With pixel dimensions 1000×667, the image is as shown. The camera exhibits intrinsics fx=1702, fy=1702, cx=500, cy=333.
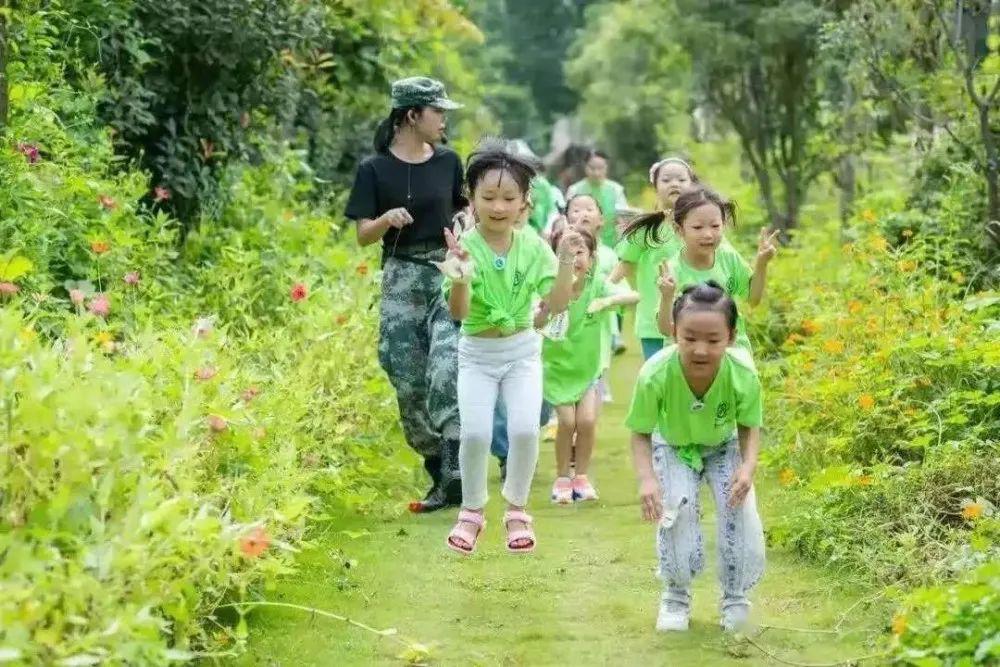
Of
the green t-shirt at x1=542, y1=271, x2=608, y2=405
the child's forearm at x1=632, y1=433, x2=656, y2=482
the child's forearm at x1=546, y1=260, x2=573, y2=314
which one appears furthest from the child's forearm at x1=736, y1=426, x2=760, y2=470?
the green t-shirt at x1=542, y1=271, x2=608, y2=405

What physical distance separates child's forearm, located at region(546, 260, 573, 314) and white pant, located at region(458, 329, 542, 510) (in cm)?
21

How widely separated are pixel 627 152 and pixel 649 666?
38.2 m

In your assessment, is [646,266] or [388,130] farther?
[646,266]

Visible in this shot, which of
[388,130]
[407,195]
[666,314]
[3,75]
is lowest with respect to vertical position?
[666,314]

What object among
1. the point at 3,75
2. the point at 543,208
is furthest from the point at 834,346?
the point at 543,208

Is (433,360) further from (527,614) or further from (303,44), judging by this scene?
(303,44)

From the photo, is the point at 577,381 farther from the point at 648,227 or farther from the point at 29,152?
the point at 29,152

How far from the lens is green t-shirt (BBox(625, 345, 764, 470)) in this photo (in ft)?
19.9

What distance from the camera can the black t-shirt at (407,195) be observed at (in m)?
8.27

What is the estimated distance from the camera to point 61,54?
32.8 feet

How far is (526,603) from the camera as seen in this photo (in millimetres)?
6625

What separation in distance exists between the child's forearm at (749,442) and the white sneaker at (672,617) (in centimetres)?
60

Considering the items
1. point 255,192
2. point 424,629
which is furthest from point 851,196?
point 424,629

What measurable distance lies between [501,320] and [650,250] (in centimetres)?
193
